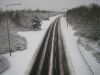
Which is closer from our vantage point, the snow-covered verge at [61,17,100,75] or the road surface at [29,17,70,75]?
the snow-covered verge at [61,17,100,75]

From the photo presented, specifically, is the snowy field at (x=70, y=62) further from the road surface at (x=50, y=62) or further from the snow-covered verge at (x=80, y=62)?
the road surface at (x=50, y=62)

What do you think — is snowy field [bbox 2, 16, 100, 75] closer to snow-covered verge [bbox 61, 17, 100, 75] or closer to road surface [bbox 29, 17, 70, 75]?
snow-covered verge [bbox 61, 17, 100, 75]

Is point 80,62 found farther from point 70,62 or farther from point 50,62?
point 50,62

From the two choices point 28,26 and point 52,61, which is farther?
point 28,26

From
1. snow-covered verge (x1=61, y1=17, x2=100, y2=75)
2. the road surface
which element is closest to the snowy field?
snow-covered verge (x1=61, y1=17, x2=100, y2=75)

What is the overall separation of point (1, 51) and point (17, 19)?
3415 cm

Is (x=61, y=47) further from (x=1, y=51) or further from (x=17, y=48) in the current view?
(x=1, y=51)

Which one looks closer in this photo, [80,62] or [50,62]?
[80,62]

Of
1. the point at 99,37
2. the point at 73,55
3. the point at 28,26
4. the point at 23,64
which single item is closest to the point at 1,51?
the point at 23,64

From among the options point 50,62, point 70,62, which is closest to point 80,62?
point 70,62

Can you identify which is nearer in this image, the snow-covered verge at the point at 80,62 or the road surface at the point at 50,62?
the snow-covered verge at the point at 80,62

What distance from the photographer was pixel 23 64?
62.7ft

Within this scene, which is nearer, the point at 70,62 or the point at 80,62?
the point at 80,62

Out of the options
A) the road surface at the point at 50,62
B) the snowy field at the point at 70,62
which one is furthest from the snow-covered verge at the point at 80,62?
the road surface at the point at 50,62
